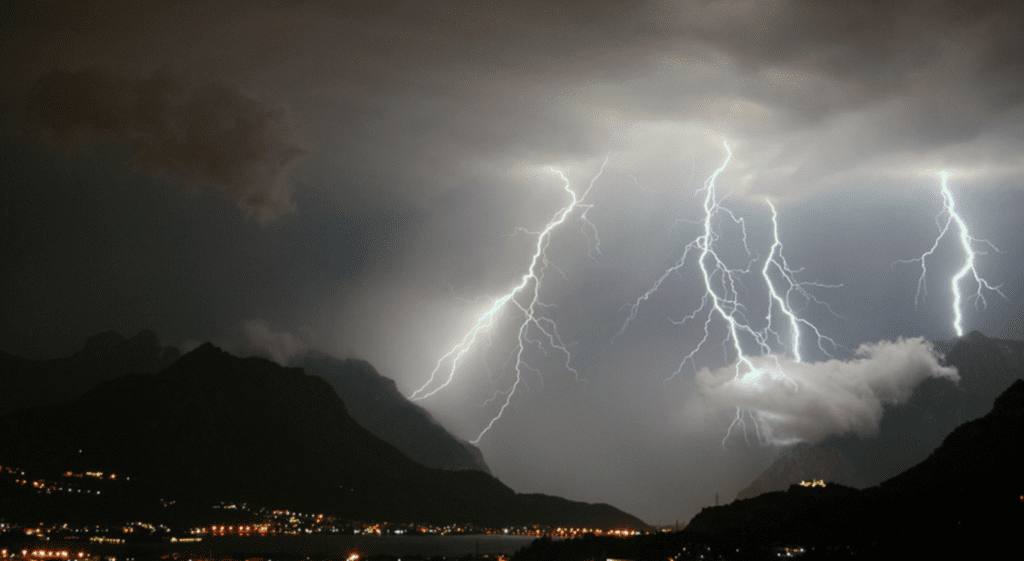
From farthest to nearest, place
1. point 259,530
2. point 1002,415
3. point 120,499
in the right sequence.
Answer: point 259,530, point 120,499, point 1002,415

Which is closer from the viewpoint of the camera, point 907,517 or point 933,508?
point 933,508

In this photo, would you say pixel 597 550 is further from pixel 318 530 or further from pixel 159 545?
pixel 318 530

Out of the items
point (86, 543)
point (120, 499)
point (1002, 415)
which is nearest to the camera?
point (1002, 415)

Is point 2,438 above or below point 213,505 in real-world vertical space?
above

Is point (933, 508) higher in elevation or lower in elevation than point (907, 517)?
higher

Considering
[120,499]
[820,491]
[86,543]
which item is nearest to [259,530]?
[120,499]

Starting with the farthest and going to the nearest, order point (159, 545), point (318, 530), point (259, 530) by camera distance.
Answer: point (318, 530) → point (259, 530) → point (159, 545)

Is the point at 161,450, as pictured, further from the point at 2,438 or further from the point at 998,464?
the point at 998,464

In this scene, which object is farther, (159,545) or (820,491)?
(159,545)

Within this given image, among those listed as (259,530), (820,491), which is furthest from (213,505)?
(820,491)
